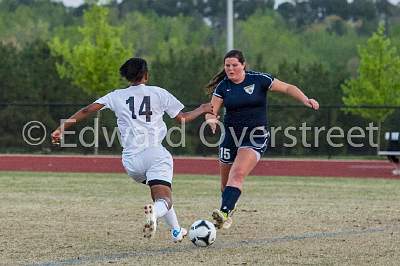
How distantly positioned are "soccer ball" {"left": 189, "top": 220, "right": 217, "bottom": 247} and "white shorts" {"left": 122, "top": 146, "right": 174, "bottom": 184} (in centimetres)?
54

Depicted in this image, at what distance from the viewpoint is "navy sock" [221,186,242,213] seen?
10781 mm

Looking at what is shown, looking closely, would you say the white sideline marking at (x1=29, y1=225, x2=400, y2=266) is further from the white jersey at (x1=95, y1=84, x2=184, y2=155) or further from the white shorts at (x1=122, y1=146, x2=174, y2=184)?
the white jersey at (x1=95, y1=84, x2=184, y2=155)

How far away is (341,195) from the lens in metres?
18.4

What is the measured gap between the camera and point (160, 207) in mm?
9891

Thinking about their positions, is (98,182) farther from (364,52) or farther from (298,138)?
(364,52)

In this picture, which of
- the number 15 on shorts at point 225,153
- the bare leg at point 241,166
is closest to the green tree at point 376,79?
the number 15 on shorts at point 225,153

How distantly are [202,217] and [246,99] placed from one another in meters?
2.78

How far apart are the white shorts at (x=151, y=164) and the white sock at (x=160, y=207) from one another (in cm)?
25

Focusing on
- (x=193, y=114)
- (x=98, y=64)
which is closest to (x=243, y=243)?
(x=193, y=114)

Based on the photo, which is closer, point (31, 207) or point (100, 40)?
point (31, 207)

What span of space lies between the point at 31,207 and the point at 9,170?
12.6 metres

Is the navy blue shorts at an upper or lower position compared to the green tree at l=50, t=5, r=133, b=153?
upper

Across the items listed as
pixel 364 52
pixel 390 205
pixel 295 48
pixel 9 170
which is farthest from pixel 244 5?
pixel 390 205

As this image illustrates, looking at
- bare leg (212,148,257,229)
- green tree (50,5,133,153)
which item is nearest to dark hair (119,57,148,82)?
bare leg (212,148,257,229)
